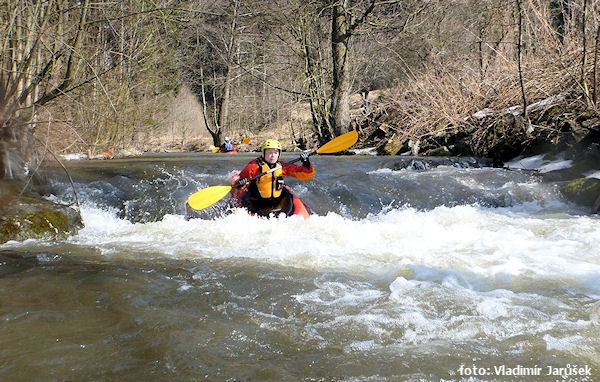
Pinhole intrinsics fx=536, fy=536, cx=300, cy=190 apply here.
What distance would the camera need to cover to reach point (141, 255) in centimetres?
440

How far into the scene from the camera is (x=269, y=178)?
20.2 feet

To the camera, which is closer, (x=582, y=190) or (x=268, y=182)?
(x=268, y=182)

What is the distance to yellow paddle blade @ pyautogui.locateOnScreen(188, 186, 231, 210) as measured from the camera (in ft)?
18.9

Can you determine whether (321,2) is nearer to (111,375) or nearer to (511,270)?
(511,270)

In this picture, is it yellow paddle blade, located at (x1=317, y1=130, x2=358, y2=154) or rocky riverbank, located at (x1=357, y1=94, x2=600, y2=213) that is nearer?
yellow paddle blade, located at (x1=317, y1=130, x2=358, y2=154)

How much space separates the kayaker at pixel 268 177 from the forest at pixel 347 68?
1604 millimetres

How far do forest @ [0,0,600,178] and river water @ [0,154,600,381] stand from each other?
124 centimetres

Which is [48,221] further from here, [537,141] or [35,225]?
[537,141]

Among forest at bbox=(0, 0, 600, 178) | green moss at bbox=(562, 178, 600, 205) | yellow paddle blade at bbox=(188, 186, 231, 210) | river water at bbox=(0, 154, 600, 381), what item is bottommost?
A: river water at bbox=(0, 154, 600, 381)

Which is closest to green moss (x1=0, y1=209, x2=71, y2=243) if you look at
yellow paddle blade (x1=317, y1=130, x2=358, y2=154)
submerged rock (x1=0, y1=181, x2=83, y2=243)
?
submerged rock (x1=0, y1=181, x2=83, y2=243)

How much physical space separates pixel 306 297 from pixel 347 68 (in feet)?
33.2

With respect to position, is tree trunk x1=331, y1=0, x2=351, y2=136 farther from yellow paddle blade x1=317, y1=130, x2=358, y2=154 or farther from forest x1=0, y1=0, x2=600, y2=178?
yellow paddle blade x1=317, y1=130, x2=358, y2=154

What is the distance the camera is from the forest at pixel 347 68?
522 cm

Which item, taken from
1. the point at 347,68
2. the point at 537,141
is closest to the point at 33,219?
the point at 537,141
